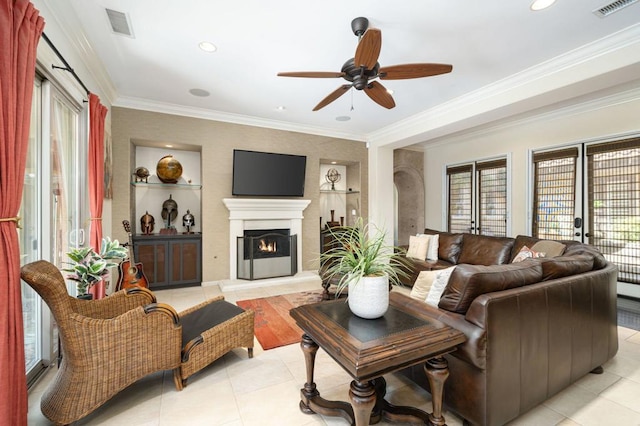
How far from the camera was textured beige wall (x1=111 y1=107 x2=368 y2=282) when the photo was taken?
415 cm

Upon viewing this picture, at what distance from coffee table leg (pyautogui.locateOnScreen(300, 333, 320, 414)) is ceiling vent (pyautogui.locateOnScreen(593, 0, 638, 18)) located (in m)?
3.54

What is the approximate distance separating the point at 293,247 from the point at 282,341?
8.57ft

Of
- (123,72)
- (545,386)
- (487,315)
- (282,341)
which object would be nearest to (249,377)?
(282,341)

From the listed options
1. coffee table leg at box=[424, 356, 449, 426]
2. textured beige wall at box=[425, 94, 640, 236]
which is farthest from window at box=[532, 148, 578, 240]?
coffee table leg at box=[424, 356, 449, 426]

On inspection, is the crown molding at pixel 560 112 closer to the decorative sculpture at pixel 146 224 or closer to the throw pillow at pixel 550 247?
the throw pillow at pixel 550 247

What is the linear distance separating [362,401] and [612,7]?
356 cm

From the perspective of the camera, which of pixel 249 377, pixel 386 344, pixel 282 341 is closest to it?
pixel 386 344

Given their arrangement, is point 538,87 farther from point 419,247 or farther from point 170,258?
point 170,258

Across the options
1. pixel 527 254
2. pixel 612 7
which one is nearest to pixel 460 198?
pixel 527 254

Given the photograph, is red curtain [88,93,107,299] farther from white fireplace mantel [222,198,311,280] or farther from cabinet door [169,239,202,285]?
white fireplace mantel [222,198,311,280]

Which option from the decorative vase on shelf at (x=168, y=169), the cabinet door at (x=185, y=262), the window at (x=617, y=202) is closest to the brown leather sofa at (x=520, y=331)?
the window at (x=617, y=202)

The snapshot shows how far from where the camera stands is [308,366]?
180 cm

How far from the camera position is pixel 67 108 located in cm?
273

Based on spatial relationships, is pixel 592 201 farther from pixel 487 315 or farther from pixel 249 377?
pixel 249 377
